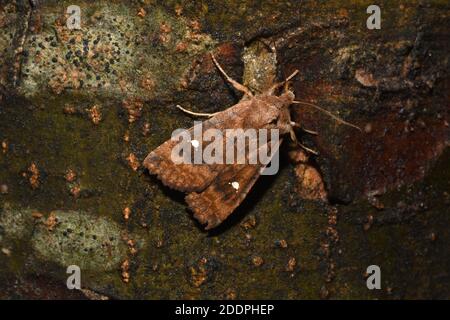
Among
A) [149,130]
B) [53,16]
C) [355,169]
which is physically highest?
[53,16]

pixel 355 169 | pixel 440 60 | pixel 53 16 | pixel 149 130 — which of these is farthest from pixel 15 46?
pixel 440 60

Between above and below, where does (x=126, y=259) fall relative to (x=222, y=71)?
below

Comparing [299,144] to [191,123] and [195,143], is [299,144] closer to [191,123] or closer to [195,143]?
[191,123]

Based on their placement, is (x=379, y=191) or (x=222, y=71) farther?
(x=379, y=191)

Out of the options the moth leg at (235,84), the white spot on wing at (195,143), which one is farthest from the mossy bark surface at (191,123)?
the white spot on wing at (195,143)

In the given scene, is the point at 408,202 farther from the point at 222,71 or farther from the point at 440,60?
the point at 222,71

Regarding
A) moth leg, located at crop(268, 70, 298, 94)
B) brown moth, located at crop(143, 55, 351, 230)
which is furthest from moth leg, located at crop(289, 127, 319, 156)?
moth leg, located at crop(268, 70, 298, 94)

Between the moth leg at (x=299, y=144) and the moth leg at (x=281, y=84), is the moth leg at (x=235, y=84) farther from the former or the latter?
the moth leg at (x=299, y=144)
